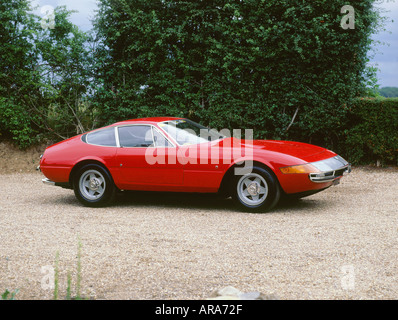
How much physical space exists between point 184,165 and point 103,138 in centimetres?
162

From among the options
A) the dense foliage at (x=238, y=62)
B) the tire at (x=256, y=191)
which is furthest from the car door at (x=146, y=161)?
the dense foliage at (x=238, y=62)

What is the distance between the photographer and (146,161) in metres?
7.39

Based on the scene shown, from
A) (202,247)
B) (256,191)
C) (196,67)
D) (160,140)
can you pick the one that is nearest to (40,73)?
(196,67)

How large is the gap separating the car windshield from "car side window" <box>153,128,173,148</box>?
12cm

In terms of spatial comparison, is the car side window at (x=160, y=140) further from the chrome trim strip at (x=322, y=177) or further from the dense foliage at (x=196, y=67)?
the dense foliage at (x=196, y=67)

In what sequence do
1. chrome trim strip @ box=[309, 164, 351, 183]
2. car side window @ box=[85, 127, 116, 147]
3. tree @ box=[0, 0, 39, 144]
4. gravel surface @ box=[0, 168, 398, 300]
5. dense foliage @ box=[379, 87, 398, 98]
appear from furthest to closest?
tree @ box=[0, 0, 39, 144]
dense foliage @ box=[379, 87, 398, 98]
car side window @ box=[85, 127, 116, 147]
chrome trim strip @ box=[309, 164, 351, 183]
gravel surface @ box=[0, 168, 398, 300]

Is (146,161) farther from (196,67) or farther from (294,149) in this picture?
(196,67)

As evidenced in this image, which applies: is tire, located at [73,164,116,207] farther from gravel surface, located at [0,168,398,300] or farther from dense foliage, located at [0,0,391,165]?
dense foliage, located at [0,0,391,165]

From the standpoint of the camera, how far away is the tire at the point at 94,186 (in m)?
7.69

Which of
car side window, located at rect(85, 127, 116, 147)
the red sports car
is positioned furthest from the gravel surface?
car side window, located at rect(85, 127, 116, 147)

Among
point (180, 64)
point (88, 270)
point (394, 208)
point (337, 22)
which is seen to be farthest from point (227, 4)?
point (88, 270)

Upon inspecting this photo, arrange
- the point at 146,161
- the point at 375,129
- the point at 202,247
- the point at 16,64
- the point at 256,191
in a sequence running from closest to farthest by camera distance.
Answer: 1. the point at 202,247
2. the point at 256,191
3. the point at 146,161
4. the point at 375,129
5. the point at 16,64

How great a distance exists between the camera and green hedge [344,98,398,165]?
35.7ft
